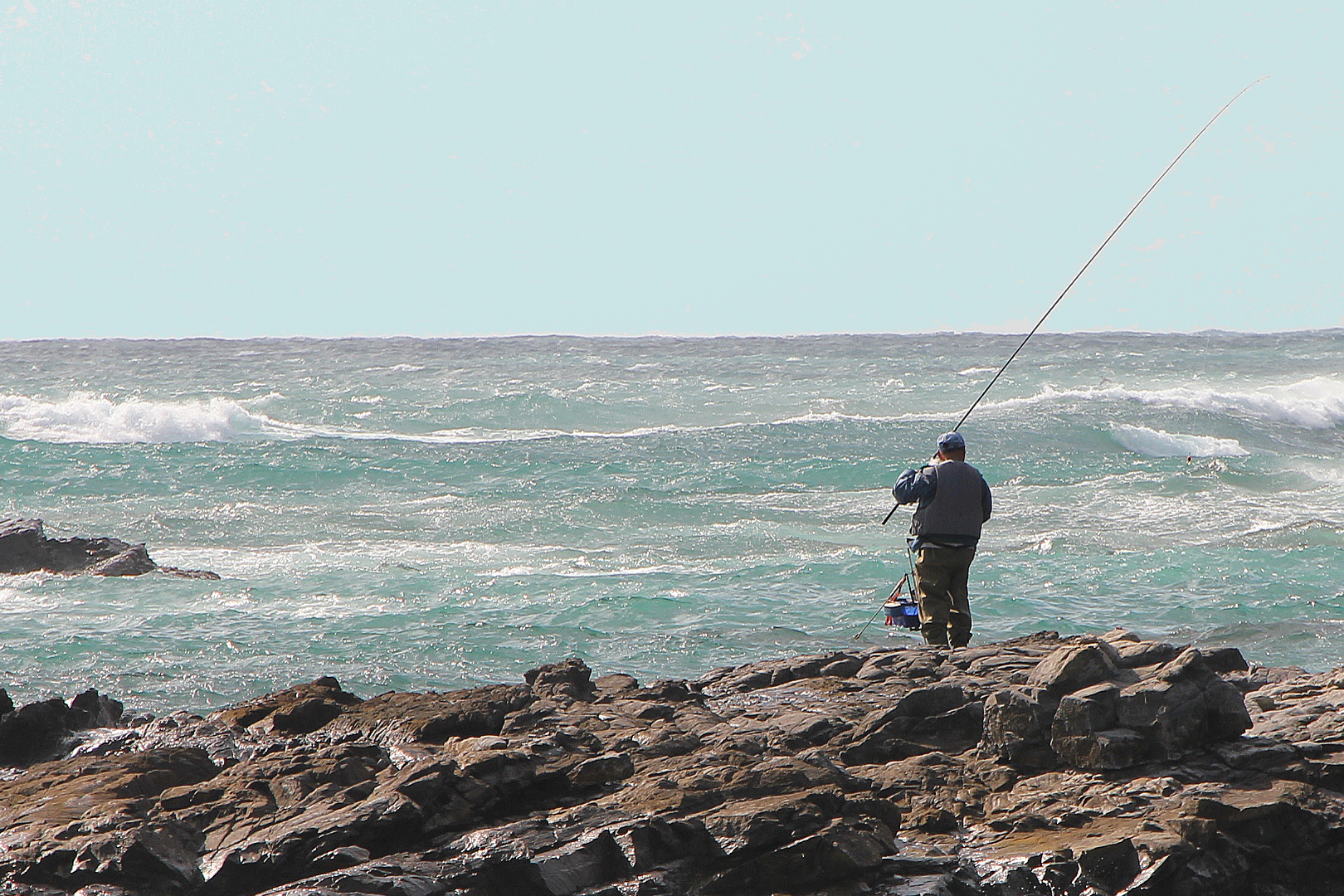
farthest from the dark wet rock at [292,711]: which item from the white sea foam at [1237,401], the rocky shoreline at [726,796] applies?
the white sea foam at [1237,401]

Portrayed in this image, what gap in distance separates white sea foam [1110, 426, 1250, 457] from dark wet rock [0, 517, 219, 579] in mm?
16878

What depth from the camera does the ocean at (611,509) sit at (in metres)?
8.84

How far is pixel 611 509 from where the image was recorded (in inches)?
636

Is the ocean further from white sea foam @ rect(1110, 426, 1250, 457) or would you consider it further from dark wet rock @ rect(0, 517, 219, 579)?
dark wet rock @ rect(0, 517, 219, 579)

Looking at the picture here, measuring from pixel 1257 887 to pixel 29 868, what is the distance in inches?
141

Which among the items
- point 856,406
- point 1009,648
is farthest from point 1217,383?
point 1009,648

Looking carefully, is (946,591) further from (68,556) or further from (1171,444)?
(1171,444)

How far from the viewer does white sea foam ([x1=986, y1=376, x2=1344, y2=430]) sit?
26.4 metres

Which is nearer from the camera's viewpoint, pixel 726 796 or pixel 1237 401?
pixel 726 796

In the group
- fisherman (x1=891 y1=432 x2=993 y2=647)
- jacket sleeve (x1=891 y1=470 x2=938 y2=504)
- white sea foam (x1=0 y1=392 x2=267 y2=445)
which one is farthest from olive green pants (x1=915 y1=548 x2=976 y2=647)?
white sea foam (x1=0 y1=392 x2=267 y2=445)

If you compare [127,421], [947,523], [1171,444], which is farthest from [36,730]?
[1171,444]

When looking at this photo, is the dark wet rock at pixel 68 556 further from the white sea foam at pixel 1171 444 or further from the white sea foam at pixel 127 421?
the white sea foam at pixel 1171 444

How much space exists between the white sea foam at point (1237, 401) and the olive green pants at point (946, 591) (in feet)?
66.1

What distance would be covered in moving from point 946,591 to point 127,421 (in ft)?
69.3
